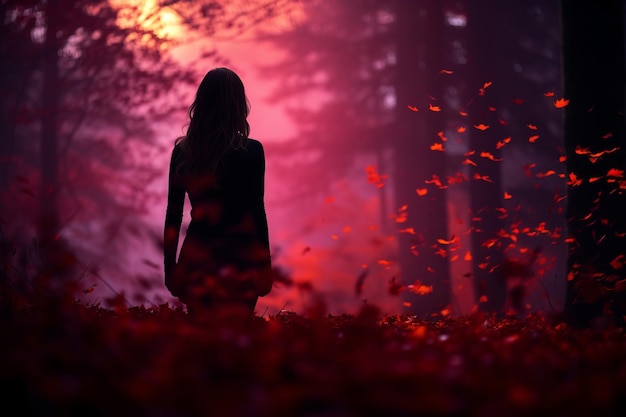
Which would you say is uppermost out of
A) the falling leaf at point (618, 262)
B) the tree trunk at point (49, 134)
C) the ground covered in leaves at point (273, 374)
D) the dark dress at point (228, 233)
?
the tree trunk at point (49, 134)

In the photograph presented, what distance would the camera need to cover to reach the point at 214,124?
383 centimetres

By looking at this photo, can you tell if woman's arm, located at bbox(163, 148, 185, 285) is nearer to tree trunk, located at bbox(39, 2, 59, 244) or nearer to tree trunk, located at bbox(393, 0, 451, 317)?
tree trunk, located at bbox(393, 0, 451, 317)

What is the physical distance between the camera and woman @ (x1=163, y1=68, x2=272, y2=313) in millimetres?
3752

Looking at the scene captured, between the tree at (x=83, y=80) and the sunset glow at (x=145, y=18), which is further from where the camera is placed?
the sunset glow at (x=145, y=18)

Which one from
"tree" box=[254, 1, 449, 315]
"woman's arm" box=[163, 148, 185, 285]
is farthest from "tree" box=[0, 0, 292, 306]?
"tree" box=[254, 1, 449, 315]

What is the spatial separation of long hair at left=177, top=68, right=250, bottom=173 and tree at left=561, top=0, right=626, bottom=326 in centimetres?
367

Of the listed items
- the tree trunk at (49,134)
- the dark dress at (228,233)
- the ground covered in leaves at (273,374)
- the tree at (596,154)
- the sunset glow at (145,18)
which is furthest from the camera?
the tree trunk at (49,134)

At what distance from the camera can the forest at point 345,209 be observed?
7.86ft

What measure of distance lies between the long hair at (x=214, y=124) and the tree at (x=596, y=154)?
3.67m

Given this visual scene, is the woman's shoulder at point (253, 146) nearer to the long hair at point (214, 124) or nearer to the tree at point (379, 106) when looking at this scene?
the long hair at point (214, 124)

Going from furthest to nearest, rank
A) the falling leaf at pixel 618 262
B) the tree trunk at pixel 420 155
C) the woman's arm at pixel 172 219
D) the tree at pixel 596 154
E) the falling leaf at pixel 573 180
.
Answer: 1. the tree trunk at pixel 420 155
2. the falling leaf at pixel 573 180
3. the tree at pixel 596 154
4. the falling leaf at pixel 618 262
5. the woman's arm at pixel 172 219

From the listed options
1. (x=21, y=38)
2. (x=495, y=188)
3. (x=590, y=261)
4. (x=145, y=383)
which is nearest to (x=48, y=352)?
(x=145, y=383)

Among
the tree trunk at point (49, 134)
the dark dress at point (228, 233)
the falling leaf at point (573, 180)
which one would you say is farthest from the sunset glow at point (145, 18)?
the falling leaf at point (573, 180)

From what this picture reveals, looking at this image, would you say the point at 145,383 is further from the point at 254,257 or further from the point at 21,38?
the point at 21,38
